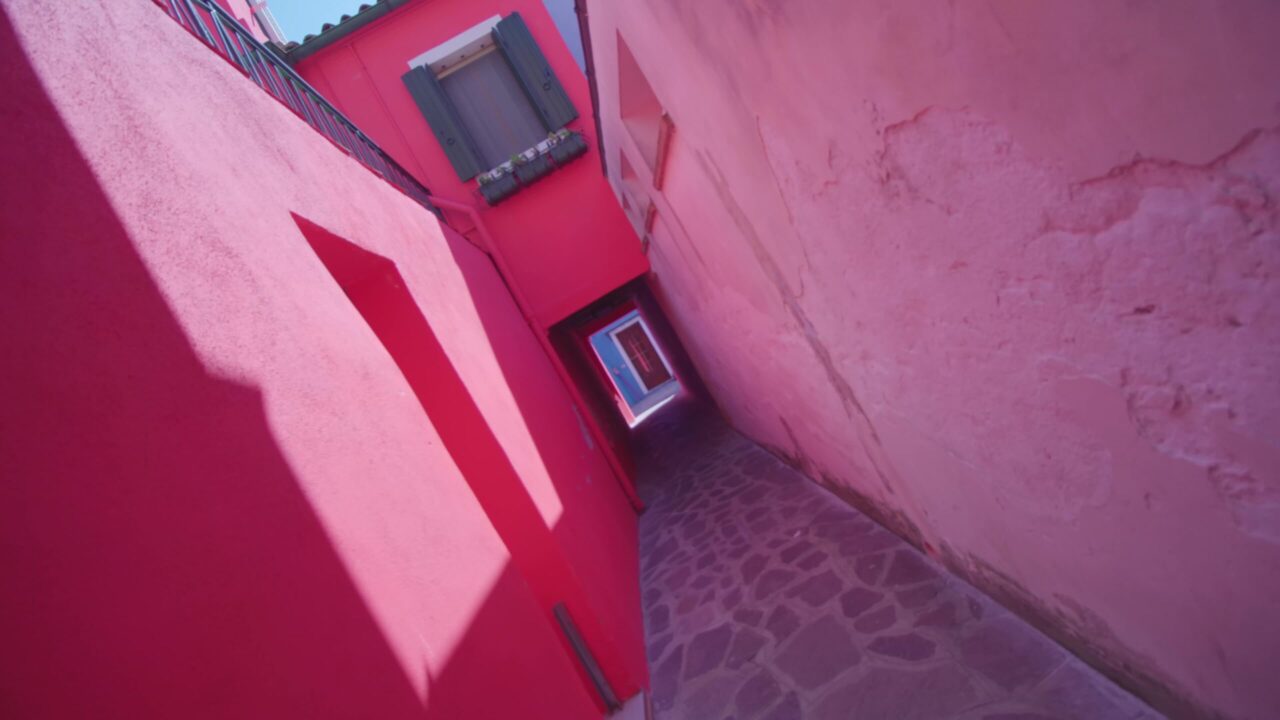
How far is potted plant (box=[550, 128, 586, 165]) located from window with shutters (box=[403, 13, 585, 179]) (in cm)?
19

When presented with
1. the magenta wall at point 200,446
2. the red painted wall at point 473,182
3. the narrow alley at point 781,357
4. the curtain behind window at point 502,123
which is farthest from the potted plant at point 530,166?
the magenta wall at point 200,446

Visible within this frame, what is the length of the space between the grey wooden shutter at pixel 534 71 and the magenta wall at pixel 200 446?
5.73 m

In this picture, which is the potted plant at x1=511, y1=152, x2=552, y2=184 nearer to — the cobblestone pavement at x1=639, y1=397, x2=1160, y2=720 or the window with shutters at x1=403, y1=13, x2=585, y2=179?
the window with shutters at x1=403, y1=13, x2=585, y2=179

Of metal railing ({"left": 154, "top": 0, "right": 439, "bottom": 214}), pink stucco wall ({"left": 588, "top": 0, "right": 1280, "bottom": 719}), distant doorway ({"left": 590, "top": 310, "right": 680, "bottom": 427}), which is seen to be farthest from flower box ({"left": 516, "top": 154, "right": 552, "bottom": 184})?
distant doorway ({"left": 590, "top": 310, "right": 680, "bottom": 427})

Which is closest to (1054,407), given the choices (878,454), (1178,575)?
(1178,575)

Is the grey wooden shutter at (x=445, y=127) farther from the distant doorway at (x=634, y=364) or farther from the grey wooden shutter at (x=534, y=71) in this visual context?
the distant doorway at (x=634, y=364)

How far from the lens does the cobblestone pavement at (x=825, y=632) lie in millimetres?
2820

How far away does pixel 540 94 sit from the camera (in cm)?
831

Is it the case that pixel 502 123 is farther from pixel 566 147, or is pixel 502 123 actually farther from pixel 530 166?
pixel 566 147

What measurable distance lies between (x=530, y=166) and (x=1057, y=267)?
7.19 meters

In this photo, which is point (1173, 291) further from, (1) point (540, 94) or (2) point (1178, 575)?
(1) point (540, 94)

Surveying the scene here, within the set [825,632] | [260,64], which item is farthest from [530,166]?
[825,632]

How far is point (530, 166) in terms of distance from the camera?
8.08 meters

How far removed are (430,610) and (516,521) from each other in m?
1.84
